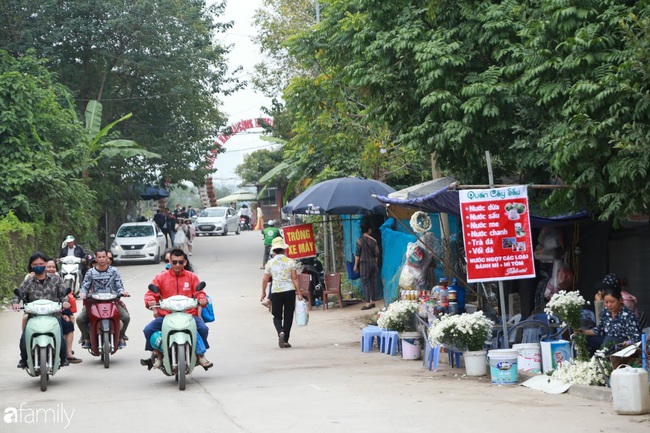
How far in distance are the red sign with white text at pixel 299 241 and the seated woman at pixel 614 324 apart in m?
11.6

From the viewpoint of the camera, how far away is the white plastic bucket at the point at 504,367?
39.3 feet

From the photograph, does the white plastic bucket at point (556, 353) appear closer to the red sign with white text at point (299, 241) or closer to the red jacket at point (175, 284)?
the red jacket at point (175, 284)

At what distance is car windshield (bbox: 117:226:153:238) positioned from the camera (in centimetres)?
3819

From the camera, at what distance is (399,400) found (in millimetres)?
10758

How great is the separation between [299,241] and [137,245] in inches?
634

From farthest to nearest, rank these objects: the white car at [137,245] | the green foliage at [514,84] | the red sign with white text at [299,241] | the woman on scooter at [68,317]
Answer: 1. the white car at [137,245]
2. the red sign with white text at [299,241]
3. the woman on scooter at [68,317]
4. the green foliage at [514,84]

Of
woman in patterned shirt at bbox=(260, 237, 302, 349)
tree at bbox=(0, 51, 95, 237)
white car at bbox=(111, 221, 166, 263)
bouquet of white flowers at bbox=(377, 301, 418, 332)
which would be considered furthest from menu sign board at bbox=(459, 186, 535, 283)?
white car at bbox=(111, 221, 166, 263)

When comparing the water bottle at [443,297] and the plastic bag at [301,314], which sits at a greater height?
the water bottle at [443,297]

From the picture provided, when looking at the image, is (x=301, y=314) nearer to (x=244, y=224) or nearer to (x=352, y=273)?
(x=352, y=273)

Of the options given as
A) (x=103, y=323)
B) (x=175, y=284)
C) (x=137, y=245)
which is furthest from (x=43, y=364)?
(x=137, y=245)

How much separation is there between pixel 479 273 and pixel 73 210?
73.2 feet

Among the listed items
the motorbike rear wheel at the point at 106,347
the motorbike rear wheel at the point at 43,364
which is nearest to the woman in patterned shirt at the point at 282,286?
the motorbike rear wheel at the point at 106,347

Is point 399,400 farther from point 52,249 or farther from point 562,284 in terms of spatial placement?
point 52,249

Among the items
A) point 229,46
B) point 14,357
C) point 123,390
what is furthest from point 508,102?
point 229,46
